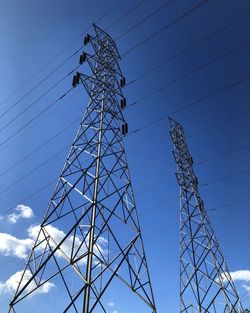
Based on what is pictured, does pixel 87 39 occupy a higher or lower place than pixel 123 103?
higher

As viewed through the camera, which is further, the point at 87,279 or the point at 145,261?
the point at 145,261

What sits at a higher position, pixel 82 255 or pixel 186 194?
pixel 186 194

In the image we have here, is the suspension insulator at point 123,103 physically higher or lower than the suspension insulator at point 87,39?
lower

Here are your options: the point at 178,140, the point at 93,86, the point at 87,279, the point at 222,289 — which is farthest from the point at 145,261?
the point at 178,140

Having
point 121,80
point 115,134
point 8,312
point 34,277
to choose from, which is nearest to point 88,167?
point 115,134

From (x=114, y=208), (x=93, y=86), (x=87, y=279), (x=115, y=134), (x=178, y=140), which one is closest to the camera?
(x=87, y=279)

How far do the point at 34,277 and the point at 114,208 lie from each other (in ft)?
10.6

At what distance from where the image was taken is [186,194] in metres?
20.3

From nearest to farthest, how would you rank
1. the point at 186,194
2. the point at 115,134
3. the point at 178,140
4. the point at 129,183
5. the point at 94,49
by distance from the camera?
the point at 129,183 < the point at 115,134 < the point at 94,49 < the point at 186,194 < the point at 178,140

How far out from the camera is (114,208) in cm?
1010

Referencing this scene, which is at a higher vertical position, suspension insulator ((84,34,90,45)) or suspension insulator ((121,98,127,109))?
suspension insulator ((84,34,90,45))

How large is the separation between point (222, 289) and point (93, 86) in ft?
39.6

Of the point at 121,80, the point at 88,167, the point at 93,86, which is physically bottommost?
the point at 88,167

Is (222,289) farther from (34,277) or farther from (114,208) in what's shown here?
(34,277)
